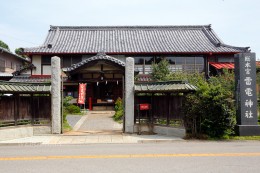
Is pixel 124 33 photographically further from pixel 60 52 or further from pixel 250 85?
pixel 250 85

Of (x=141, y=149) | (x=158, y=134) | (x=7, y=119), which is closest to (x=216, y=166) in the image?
(x=141, y=149)

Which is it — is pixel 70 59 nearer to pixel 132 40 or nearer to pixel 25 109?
pixel 132 40

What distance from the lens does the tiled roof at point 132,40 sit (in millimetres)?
33375

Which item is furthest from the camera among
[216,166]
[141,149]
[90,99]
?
[90,99]

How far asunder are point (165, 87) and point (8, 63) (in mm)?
31330

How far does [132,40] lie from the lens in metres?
36.6

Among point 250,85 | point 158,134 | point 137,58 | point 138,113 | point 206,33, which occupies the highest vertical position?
point 206,33

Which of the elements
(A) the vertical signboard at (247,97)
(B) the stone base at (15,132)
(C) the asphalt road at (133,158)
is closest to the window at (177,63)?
(A) the vertical signboard at (247,97)

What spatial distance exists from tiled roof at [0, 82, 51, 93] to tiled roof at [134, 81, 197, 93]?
443cm

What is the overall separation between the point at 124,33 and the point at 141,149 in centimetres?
2875

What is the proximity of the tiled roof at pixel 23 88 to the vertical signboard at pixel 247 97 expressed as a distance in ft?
29.6

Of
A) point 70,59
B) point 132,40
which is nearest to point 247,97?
point 70,59

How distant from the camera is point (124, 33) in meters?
38.7

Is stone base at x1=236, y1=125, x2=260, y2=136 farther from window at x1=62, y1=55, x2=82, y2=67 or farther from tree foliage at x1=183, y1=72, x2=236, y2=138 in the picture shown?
window at x1=62, y1=55, x2=82, y2=67
